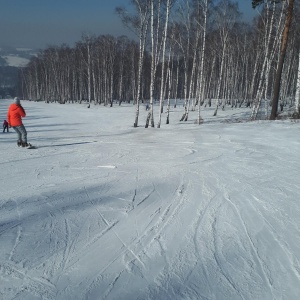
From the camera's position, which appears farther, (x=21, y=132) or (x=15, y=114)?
(x=21, y=132)

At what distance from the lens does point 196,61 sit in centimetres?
3025

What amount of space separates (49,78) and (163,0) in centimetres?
4550

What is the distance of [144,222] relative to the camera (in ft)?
12.7

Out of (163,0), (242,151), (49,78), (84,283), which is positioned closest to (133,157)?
(242,151)

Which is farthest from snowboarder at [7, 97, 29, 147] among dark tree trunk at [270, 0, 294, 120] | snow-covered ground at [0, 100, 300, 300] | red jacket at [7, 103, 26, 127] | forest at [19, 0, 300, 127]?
dark tree trunk at [270, 0, 294, 120]

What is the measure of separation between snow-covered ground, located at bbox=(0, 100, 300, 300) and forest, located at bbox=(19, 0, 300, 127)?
34.4 ft

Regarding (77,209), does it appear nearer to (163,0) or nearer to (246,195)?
(246,195)

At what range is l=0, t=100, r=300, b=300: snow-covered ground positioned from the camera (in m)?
2.66

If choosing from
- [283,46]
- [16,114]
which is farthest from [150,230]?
[283,46]

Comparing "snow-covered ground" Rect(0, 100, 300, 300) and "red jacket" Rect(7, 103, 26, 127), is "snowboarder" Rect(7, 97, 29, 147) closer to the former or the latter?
"red jacket" Rect(7, 103, 26, 127)

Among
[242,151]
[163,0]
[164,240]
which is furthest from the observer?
[163,0]

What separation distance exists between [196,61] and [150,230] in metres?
29.0

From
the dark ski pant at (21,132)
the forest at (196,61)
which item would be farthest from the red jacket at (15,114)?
the forest at (196,61)

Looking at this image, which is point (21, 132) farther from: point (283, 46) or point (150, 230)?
point (283, 46)
